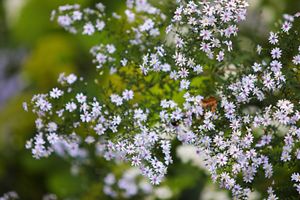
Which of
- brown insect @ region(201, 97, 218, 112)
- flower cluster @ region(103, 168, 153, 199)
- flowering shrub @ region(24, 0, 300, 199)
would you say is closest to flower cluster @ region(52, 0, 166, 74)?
flowering shrub @ region(24, 0, 300, 199)

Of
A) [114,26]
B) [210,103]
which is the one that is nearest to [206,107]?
[210,103]

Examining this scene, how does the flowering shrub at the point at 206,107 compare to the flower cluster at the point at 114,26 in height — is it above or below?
below

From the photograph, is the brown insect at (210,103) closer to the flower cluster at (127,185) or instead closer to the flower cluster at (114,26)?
the flower cluster at (114,26)

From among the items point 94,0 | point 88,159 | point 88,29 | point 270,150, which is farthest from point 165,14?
point 94,0

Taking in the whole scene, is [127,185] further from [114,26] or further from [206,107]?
[206,107]

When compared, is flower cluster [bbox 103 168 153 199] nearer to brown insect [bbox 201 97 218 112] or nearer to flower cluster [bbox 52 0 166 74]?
flower cluster [bbox 52 0 166 74]

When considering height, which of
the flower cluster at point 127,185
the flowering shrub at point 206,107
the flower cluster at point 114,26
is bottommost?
the flowering shrub at point 206,107

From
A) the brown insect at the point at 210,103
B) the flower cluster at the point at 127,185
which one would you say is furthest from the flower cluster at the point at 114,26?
the flower cluster at the point at 127,185

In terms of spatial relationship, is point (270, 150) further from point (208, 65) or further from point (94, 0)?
point (94, 0)

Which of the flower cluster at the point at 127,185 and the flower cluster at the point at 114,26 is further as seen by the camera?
the flower cluster at the point at 127,185

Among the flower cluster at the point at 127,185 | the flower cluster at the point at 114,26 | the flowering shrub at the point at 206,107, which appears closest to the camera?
the flowering shrub at the point at 206,107

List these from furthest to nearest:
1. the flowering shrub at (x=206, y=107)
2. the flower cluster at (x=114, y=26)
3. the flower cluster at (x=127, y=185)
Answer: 1. the flower cluster at (x=127, y=185)
2. the flower cluster at (x=114, y=26)
3. the flowering shrub at (x=206, y=107)
